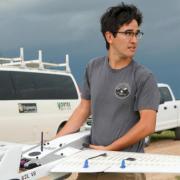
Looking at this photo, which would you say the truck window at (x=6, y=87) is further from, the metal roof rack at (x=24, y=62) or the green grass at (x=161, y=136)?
the green grass at (x=161, y=136)

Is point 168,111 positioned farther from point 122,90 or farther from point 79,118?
point 122,90

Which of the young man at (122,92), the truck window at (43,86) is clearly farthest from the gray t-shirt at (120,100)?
the truck window at (43,86)

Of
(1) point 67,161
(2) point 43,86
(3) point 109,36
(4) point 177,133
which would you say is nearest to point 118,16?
(3) point 109,36

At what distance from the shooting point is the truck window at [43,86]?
1069cm

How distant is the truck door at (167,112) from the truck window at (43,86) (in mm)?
3379

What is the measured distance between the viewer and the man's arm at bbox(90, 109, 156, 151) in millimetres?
3182

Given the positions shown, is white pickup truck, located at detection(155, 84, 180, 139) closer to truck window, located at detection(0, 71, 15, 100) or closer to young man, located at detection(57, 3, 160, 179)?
truck window, located at detection(0, 71, 15, 100)

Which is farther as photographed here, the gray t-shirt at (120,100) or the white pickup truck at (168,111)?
the white pickup truck at (168,111)

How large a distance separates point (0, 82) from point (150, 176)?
3.32m

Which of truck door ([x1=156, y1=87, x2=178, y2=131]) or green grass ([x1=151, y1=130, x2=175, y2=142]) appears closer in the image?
truck door ([x1=156, y1=87, x2=178, y2=131])

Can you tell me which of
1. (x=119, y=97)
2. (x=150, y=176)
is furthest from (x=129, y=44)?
(x=150, y=176)

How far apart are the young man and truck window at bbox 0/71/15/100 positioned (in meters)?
6.98

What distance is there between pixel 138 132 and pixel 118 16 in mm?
732

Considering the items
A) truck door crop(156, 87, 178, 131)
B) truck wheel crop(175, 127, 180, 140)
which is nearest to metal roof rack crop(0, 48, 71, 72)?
truck door crop(156, 87, 178, 131)
